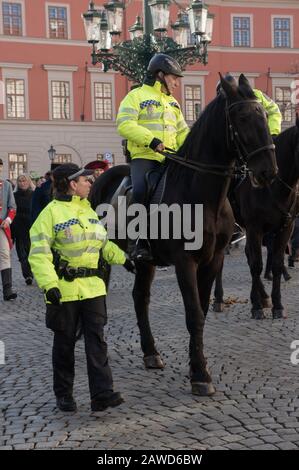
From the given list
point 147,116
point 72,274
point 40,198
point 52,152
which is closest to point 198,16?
point 40,198

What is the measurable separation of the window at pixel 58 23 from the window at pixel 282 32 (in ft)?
41.8

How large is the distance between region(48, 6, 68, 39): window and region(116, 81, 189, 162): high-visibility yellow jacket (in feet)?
116

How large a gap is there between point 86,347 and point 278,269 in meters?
4.04

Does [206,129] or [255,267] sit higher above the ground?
[206,129]

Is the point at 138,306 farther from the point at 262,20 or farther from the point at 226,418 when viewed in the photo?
the point at 262,20

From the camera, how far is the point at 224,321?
8.16m

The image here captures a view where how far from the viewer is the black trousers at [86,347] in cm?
485

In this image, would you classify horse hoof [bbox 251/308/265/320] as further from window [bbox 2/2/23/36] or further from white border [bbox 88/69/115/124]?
window [bbox 2/2/23/36]

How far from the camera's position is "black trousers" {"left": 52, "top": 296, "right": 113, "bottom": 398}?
15.9 feet

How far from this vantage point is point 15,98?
39.2 m

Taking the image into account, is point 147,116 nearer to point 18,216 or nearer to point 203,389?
point 203,389
